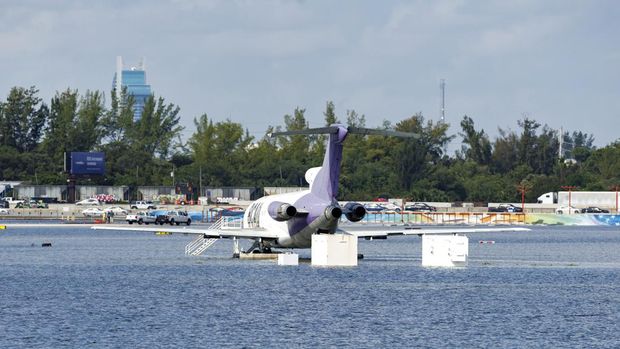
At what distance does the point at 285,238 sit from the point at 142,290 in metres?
21.2

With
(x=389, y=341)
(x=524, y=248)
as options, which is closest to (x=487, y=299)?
(x=389, y=341)

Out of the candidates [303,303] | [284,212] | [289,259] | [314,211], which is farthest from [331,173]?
[303,303]

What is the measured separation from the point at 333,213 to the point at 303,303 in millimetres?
21493

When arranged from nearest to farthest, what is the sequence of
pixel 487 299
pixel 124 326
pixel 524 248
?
pixel 124 326, pixel 487 299, pixel 524 248

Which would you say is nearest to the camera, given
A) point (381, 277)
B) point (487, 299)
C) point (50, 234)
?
point (487, 299)

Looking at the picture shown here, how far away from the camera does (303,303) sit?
6950 cm

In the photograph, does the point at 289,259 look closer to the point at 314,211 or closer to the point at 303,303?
the point at 314,211

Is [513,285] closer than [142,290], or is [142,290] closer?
[142,290]

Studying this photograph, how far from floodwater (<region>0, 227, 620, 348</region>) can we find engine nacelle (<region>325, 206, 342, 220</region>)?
344cm

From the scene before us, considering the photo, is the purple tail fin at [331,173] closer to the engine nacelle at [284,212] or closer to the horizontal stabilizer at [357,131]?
the horizontal stabilizer at [357,131]

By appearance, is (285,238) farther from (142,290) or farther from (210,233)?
(142,290)

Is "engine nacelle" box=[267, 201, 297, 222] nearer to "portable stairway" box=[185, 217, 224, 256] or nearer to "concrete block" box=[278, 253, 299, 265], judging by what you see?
"concrete block" box=[278, 253, 299, 265]

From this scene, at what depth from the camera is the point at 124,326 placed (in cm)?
5947

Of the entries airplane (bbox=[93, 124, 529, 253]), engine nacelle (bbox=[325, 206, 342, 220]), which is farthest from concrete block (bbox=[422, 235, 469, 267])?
engine nacelle (bbox=[325, 206, 342, 220])
